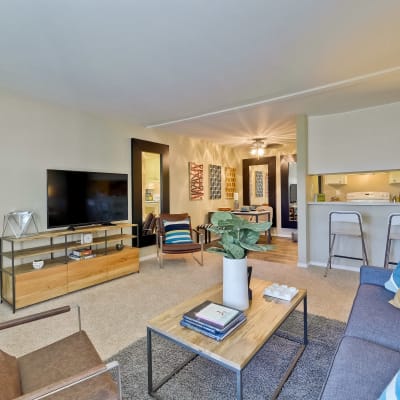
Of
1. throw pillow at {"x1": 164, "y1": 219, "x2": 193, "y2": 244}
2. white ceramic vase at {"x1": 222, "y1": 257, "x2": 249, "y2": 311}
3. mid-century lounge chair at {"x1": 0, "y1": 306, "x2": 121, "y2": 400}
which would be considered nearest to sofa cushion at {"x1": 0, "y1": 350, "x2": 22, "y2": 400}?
mid-century lounge chair at {"x1": 0, "y1": 306, "x2": 121, "y2": 400}

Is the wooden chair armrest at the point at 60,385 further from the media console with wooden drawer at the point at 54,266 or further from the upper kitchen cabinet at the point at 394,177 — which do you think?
the upper kitchen cabinet at the point at 394,177

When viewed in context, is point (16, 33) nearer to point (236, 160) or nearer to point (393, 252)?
point (393, 252)

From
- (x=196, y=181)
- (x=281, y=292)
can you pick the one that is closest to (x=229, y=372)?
(x=281, y=292)

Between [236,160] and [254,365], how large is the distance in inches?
234

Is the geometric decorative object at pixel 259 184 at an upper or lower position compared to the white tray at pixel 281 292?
upper

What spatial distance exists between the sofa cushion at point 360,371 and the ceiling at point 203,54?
79.3 inches

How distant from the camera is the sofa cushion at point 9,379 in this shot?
976 millimetres

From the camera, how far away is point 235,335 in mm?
1449

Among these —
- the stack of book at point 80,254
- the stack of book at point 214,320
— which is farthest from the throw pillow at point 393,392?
the stack of book at point 80,254

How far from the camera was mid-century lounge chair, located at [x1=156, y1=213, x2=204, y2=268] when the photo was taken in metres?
4.21

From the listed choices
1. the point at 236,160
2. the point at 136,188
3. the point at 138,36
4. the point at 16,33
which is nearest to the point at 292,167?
the point at 236,160

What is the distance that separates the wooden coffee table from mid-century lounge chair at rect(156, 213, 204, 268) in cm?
220

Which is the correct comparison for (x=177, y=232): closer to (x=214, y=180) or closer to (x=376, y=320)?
(x=214, y=180)

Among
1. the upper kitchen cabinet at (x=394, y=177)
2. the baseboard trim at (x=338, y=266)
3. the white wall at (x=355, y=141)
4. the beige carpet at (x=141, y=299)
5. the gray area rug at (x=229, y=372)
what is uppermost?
the white wall at (x=355, y=141)
